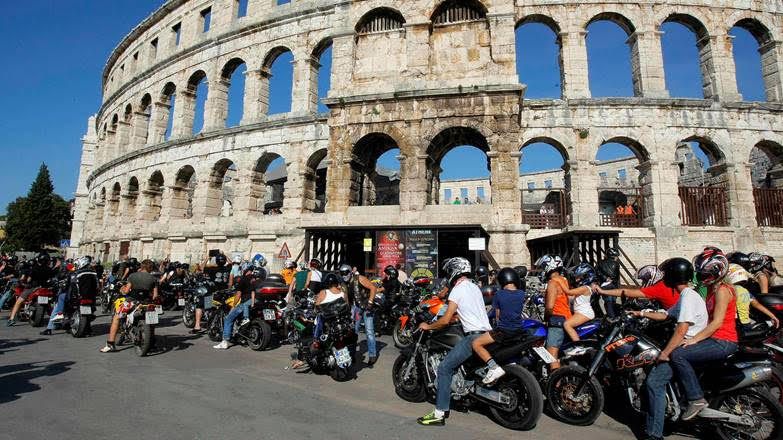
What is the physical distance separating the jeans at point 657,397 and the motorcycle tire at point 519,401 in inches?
37.0

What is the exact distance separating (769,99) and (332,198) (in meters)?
20.6

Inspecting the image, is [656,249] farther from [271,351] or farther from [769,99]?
[271,351]

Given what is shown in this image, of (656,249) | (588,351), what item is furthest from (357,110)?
(656,249)

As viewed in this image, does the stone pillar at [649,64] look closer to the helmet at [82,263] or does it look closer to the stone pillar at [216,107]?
the helmet at [82,263]

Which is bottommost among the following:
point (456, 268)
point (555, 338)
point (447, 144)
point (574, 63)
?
point (555, 338)

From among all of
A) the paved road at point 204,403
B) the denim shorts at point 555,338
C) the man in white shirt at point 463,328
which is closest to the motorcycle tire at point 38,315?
the paved road at point 204,403

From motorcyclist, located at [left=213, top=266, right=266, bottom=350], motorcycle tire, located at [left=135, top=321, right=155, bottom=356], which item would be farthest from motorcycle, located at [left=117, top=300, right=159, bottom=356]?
motorcyclist, located at [left=213, top=266, right=266, bottom=350]

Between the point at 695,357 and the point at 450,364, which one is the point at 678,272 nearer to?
the point at 695,357

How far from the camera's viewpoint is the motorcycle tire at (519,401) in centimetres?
374

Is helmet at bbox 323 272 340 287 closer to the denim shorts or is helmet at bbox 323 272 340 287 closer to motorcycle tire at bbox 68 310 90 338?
the denim shorts

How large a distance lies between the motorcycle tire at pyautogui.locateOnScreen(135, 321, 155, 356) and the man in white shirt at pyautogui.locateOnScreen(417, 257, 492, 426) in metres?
5.28

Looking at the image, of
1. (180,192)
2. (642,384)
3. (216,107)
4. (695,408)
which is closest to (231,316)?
(642,384)

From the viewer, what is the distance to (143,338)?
6777mm

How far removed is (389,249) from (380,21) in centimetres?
894
